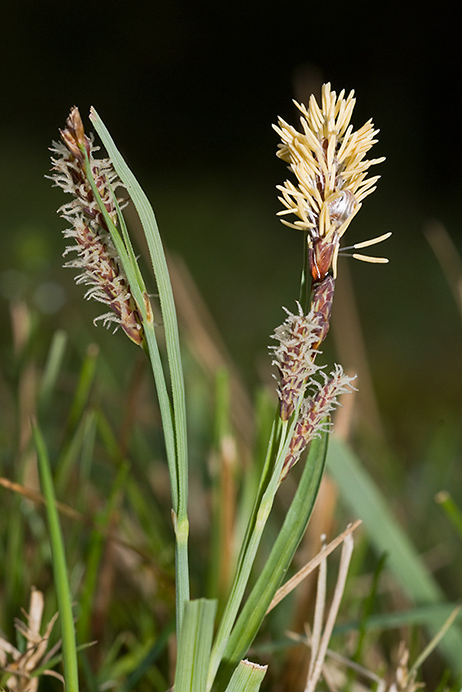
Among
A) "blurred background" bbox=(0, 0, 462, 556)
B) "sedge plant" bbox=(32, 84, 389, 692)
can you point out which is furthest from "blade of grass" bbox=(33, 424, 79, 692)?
"blurred background" bbox=(0, 0, 462, 556)

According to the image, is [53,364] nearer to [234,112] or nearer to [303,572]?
[303,572]

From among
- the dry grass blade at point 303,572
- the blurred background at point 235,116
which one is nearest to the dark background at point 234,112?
the blurred background at point 235,116

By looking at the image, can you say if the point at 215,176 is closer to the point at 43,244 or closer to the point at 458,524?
the point at 43,244

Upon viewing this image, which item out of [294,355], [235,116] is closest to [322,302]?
[294,355]

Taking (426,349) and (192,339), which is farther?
(426,349)

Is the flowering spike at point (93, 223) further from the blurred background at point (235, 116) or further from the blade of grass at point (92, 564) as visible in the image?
the blurred background at point (235, 116)

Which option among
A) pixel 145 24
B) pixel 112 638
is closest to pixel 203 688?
pixel 112 638

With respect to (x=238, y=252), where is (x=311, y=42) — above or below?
above
